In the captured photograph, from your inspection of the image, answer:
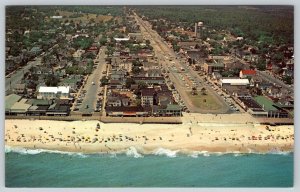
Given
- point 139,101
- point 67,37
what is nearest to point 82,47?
point 67,37

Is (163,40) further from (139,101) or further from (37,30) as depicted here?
(37,30)

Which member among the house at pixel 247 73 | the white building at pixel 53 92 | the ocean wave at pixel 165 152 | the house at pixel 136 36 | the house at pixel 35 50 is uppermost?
the house at pixel 136 36

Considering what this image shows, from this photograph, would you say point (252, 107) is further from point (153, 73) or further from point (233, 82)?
point (153, 73)

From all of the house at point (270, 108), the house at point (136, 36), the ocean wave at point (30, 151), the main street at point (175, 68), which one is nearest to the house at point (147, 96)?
the main street at point (175, 68)

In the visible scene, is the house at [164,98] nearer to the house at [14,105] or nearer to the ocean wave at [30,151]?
the ocean wave at [30,151]

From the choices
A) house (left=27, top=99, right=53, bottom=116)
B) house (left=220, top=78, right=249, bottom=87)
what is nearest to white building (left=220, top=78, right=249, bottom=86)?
house (left=220, top=78, right=249, bottom=87)
